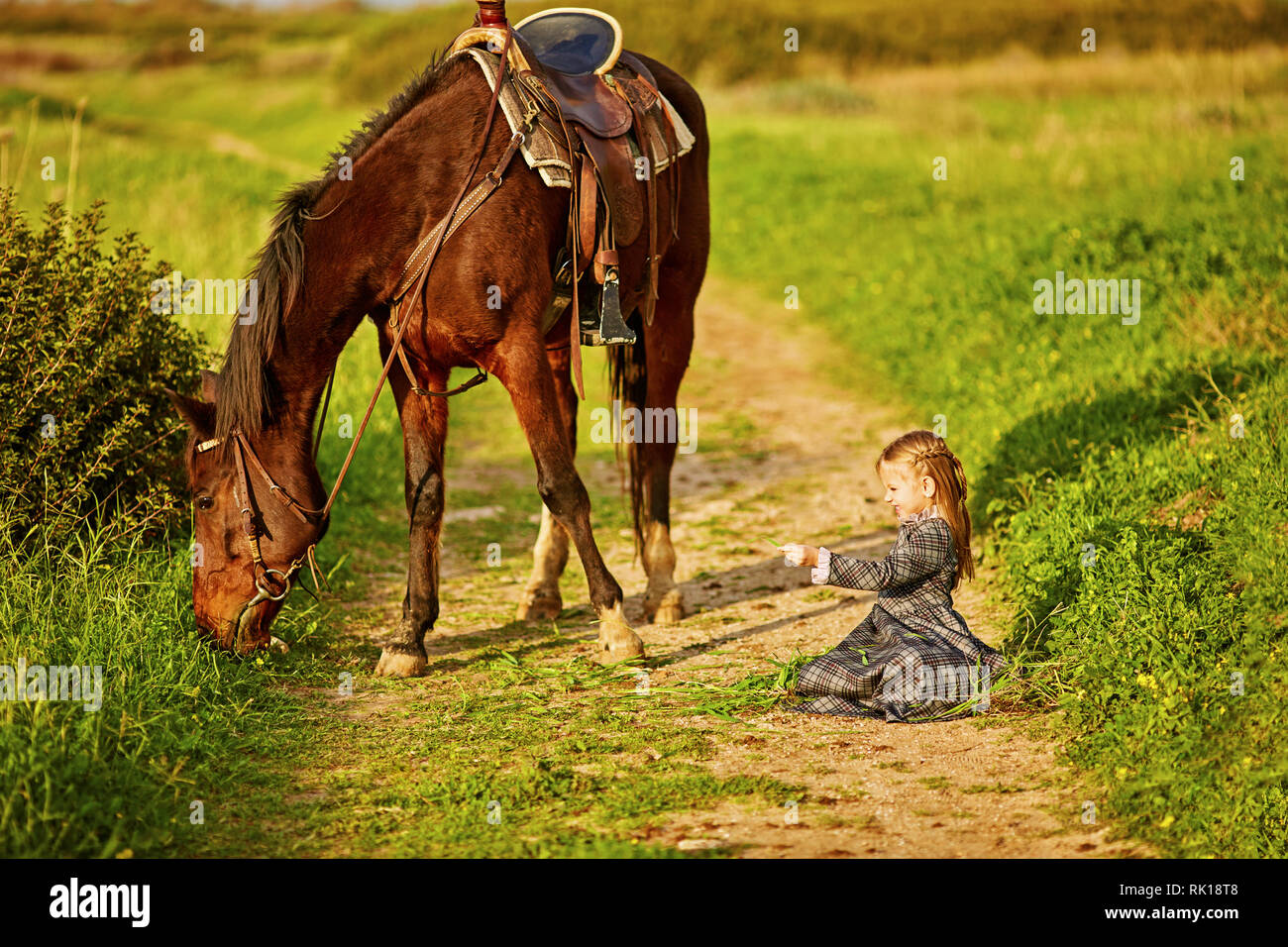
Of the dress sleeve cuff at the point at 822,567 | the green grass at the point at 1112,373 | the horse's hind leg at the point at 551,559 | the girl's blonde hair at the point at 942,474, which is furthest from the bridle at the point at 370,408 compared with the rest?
the green grass at the point at 1112,373

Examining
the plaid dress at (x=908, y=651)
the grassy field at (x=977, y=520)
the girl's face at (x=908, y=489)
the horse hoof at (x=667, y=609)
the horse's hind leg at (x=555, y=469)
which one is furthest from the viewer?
the horse hoof at (x=667, y=609)

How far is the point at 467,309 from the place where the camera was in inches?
185

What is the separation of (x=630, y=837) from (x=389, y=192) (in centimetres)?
271

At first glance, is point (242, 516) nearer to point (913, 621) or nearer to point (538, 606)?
point (538, 606)

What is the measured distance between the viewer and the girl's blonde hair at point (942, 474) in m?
4.57

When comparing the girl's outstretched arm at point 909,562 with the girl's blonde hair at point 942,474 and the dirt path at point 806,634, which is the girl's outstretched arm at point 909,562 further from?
the dirt path at point 806,634

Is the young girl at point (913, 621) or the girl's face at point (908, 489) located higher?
the girl's face at point (908, 489)

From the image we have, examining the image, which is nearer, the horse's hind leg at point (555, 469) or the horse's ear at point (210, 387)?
the horse's ear at point (210, 387)

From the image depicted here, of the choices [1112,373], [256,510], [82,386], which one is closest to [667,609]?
[256,510]

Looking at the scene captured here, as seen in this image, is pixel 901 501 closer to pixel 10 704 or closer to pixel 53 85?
pixel 10 704

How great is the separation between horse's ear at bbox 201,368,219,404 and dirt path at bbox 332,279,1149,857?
1571 millimetres

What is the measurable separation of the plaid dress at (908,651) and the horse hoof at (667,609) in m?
1.24

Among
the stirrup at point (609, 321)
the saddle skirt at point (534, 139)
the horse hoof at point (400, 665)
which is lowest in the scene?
the horse hoof at point (400, 665)

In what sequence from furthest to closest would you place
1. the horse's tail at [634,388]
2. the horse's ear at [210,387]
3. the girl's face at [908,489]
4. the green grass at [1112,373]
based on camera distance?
the horse's tail at [634,388], the horse's ear at [210,387], the girl's face at [908,489], the green grass at [1112,373]
